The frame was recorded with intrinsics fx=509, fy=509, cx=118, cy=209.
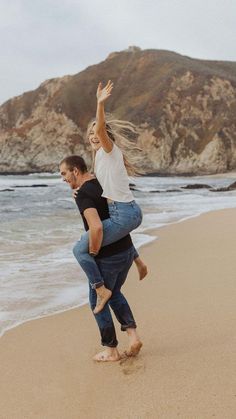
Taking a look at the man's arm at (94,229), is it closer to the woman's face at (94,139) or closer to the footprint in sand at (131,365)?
the woman's face at (94,139)

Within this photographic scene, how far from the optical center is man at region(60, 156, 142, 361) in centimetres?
293

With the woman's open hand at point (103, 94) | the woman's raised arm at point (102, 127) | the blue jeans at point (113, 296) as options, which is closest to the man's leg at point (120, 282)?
the blue jeans at point (113, 296)

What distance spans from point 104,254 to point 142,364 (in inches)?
26.9

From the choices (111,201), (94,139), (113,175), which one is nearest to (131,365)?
(111,201)

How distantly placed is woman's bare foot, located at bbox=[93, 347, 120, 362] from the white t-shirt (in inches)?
36.3

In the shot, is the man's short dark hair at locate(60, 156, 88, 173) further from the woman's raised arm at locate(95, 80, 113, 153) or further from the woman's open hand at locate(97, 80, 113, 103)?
the woman's open hand at locate(97, 80, 113, 103)

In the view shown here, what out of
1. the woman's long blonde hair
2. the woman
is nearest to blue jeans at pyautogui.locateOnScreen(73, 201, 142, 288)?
the woman

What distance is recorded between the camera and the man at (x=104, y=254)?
2.93 metres

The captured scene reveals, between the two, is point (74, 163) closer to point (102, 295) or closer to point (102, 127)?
point (102, 127)

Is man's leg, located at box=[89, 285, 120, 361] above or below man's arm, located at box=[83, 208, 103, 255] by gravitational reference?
below

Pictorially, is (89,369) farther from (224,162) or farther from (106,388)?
(224,162)

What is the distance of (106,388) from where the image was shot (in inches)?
105

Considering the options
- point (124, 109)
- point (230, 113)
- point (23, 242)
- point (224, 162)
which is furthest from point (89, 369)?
point (124, 109)

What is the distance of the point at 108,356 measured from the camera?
3.06m
